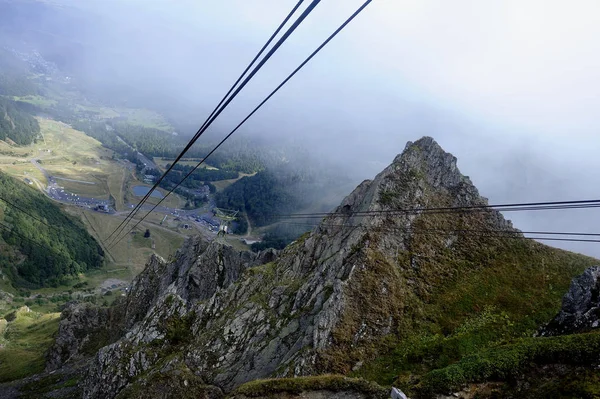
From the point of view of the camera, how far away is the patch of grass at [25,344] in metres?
68.0

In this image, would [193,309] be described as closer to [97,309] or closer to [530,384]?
[530,384]

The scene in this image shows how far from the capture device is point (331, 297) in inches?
1286

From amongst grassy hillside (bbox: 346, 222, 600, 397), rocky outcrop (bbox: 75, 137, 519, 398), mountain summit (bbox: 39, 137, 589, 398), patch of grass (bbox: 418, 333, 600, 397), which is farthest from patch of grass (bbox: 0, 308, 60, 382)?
patch of grass (bbox: 418, 333, 600, 397)

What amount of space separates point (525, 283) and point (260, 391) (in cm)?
2539

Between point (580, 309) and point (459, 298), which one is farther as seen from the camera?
point (459, 298)

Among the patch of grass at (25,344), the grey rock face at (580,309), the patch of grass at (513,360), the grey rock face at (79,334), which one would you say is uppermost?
the grey rock face at (580,309)

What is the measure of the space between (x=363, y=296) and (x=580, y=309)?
15.7 m

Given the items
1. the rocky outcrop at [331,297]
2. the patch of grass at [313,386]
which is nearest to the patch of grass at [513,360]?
the patch of grass at [313,386]

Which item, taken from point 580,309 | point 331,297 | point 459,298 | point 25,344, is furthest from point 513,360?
point 25,344

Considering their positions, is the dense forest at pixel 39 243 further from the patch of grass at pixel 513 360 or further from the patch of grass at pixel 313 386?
the patch of grass at pixel 513 360

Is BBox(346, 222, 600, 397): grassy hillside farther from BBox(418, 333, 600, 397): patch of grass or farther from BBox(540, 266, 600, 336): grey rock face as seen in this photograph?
BBox(540, 266, 600, 336): grey rock face

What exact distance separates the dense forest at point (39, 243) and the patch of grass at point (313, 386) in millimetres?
152323

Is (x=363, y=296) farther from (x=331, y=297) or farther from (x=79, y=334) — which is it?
(x=79, y=334)

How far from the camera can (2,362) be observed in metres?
72.4
